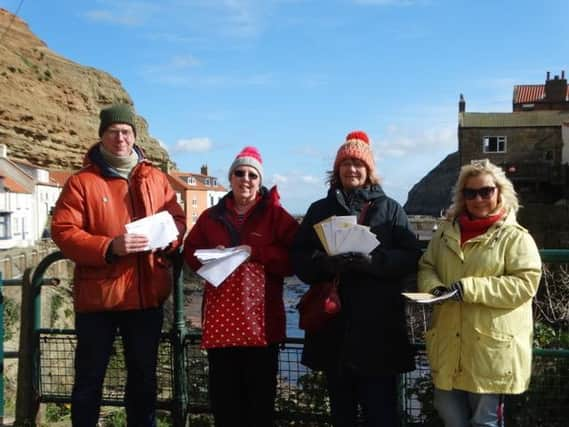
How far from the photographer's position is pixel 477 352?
296 cm

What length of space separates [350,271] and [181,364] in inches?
62.0

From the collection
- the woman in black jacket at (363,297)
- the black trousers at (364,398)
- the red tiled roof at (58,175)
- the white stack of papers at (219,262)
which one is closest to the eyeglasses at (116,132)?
the white stack of papers at (219,262)

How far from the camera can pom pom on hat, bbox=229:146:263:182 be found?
3.60 m

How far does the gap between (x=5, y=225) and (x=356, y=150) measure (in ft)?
115

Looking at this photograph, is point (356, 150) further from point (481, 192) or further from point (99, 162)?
point (99, 162)

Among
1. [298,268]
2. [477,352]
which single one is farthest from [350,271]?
[477,352]

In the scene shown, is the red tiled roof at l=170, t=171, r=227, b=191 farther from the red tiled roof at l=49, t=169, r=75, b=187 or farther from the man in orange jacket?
the man in orange jacket

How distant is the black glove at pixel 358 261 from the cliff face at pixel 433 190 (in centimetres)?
11979

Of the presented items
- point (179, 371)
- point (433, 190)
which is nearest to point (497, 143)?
point (179, 371)

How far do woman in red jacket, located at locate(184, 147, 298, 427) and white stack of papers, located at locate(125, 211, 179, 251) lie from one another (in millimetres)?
220

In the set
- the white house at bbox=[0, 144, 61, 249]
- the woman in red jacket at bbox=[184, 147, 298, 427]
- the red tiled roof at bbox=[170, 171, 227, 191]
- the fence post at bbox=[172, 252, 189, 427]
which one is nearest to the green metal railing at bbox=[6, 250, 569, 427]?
the fence post at bbox=[172, 252, 189, 427]

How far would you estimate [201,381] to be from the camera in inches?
165

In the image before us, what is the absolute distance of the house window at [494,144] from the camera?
3672 centimetres

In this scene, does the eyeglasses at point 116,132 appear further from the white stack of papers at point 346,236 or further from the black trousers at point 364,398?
the black trousers at point 364,398
